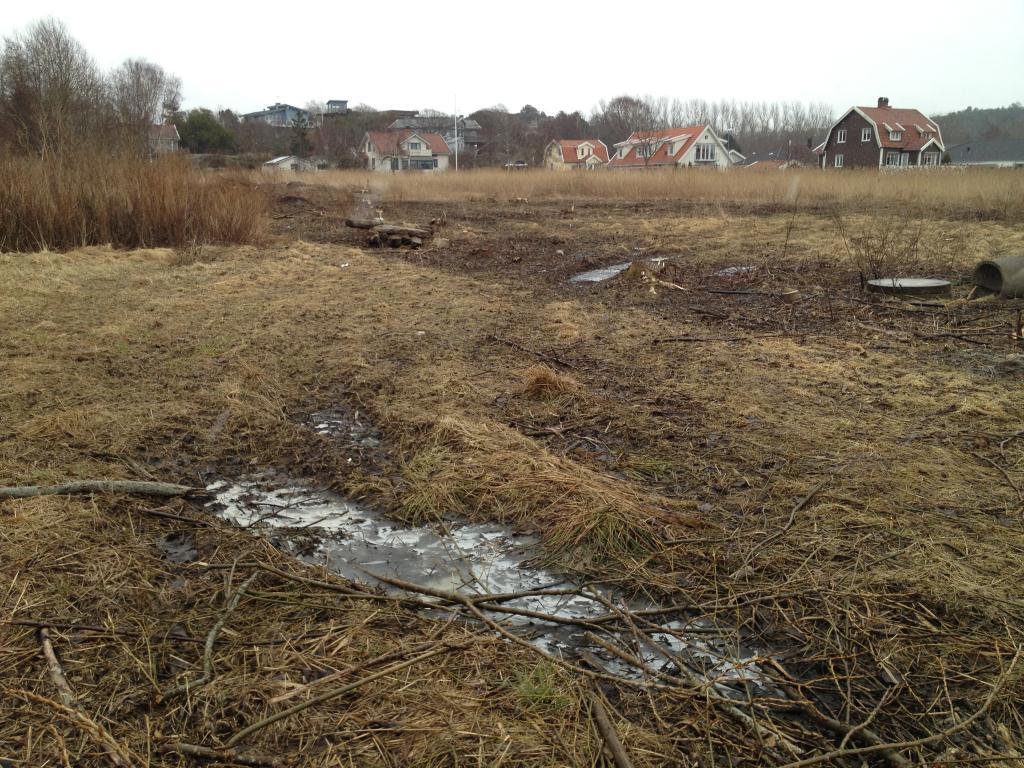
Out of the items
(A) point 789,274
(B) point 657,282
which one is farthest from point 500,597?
(A) point 789,274

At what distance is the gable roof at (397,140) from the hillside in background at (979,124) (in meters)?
51.0

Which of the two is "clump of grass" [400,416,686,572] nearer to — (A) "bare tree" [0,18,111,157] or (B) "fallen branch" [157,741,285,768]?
(B) "fallen branch" [157,741,285,768]

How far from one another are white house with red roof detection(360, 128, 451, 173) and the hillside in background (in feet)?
168

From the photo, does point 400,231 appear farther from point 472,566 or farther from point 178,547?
point 472,566

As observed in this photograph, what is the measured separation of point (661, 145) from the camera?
2076 inches

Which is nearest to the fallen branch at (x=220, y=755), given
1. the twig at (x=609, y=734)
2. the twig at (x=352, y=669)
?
the twig at (x=352, y=669)

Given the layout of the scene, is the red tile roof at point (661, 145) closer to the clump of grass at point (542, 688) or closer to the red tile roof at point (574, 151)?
the red tile roof at point (574, 151)

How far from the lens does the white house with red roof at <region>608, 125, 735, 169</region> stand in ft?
168

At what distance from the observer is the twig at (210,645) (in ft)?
6.33

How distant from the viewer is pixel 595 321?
6598 mm

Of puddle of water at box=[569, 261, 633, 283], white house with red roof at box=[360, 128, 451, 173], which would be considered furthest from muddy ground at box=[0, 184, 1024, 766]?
white house with red roof at box=[360, 128, 451, 173]

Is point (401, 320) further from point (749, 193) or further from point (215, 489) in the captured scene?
point (749, 193)

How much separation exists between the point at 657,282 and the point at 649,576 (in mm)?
6041

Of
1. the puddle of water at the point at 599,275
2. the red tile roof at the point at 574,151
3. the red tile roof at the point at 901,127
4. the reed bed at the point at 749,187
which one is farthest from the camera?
the red tile roof at the point at 574,151
